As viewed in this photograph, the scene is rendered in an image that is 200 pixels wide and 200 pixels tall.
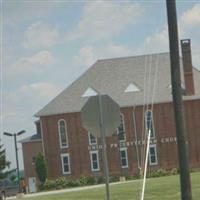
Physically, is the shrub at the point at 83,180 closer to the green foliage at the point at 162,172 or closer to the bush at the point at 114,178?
the bush at the point at 114,178

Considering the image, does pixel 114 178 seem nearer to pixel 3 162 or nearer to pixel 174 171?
pixel 174 171

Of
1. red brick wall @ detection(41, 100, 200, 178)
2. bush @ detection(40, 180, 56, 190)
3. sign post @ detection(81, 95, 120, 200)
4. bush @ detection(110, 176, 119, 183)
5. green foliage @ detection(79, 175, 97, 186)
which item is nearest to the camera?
sign post @ detection(81, 95, 120, 200)

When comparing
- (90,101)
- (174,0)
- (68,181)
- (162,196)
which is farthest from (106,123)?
(68,181)

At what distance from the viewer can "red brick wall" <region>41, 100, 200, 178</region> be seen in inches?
3140

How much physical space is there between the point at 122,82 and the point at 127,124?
6.19 m

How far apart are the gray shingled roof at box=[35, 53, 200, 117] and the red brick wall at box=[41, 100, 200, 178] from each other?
1226 mm

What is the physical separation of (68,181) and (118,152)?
784 cm

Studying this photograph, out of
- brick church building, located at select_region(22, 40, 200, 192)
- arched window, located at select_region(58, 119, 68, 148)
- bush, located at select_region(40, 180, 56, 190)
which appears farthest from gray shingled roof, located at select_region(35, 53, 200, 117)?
bush, located at select_region(40, 180, 56, 190)

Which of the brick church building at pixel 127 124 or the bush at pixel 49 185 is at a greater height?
the brick church building at pixel 127 124

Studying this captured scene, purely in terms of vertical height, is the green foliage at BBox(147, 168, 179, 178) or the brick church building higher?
the brick church building

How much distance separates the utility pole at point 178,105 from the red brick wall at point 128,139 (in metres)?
64.5

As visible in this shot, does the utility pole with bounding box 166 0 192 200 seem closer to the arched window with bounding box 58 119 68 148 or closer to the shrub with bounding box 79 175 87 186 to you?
the shrub with bounding box 79 175 87 186

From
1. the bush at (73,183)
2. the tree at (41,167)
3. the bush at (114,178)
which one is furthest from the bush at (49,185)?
the bush at (114,178)

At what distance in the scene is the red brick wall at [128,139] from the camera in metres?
79.8
